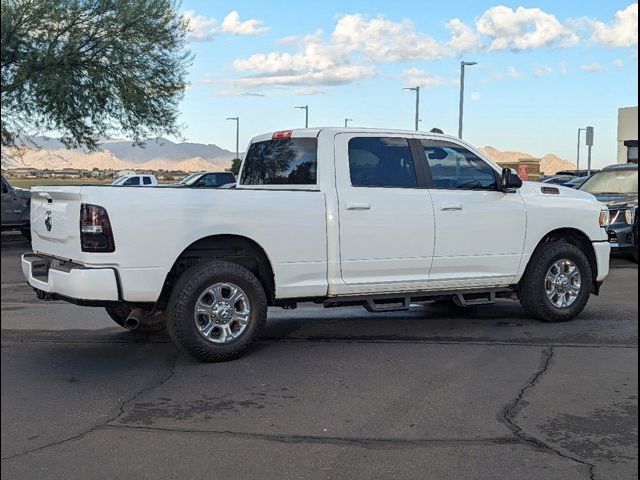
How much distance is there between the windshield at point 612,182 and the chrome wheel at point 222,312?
393 inches

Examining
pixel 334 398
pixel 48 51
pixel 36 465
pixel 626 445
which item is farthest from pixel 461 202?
pixel 48 51

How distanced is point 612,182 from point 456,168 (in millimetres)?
8525

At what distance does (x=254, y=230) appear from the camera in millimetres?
7121

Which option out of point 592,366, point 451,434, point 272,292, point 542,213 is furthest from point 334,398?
point 542,213

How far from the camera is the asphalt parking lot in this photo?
465 centimetres

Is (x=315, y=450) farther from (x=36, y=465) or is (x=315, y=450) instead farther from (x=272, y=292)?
(x=272, y=292)

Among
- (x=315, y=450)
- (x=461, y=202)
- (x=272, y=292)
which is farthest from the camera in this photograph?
(x=461, y=202)

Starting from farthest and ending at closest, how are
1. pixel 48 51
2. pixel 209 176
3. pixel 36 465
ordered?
pixel 209 176, pixel 48 51, pixel 36 465

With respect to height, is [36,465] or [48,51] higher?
[48,51]

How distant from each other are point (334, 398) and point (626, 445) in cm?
195

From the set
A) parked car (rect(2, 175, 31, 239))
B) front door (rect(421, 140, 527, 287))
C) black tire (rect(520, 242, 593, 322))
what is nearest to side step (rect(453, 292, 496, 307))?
front door (rect(421, 140, 527, 287))

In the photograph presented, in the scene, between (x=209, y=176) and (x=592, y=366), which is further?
(x=209, y=176)

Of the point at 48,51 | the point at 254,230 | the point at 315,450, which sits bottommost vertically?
the point at 315,450

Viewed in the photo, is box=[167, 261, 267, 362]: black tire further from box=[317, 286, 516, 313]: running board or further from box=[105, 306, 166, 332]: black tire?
box=[317, 286, 516, 313]: running board
